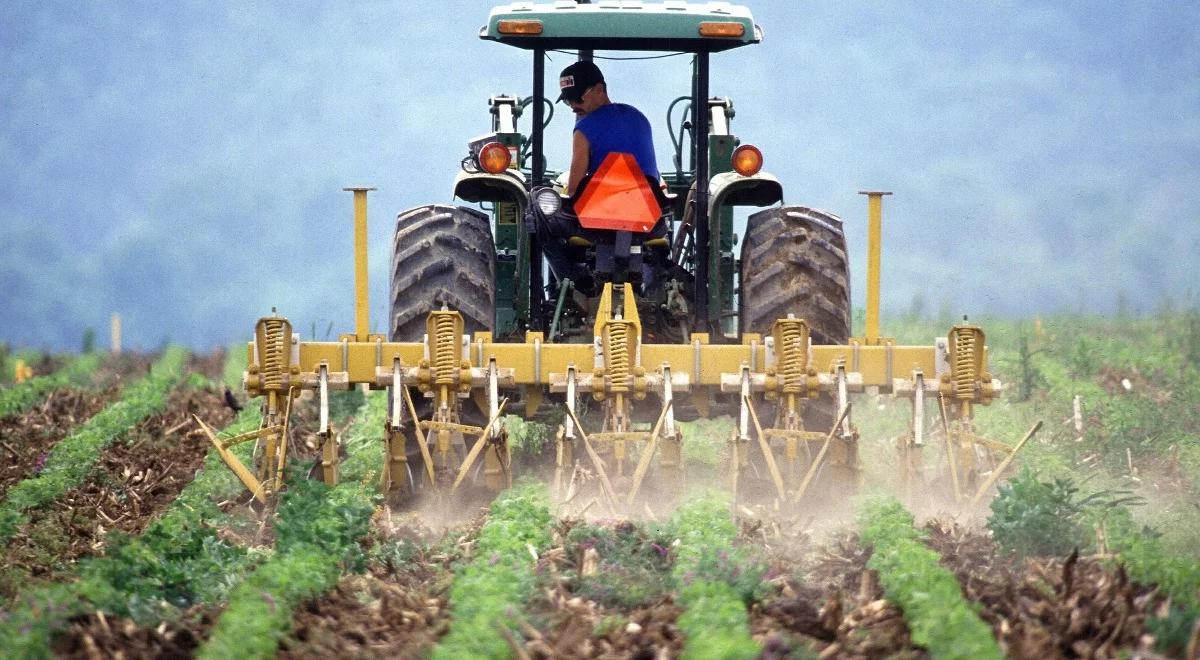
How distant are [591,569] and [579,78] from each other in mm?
3521

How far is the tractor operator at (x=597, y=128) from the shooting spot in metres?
10.0

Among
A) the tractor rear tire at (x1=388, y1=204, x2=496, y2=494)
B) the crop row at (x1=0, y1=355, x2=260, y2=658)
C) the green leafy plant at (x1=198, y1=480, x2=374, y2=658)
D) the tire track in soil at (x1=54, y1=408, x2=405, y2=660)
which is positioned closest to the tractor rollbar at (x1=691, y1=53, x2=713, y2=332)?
the tractor rear tire at (x1=388, y1=204, x2=496, y2=494)

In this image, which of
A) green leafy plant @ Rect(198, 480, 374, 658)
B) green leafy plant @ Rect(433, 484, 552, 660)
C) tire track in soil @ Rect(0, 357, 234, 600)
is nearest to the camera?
green leafy plant @ Rect(433, 484, 552, 660)

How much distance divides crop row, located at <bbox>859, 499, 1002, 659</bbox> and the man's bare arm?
269 cm

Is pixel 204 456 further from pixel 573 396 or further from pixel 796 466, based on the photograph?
pixel 796 466

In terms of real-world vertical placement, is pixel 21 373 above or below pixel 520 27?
below

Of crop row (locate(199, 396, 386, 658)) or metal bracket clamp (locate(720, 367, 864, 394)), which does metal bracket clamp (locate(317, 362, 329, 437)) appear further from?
metal bracket clamp (locate(720, 367, 864, 394))

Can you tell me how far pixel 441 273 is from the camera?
395 inches

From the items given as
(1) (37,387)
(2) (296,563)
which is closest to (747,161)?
(2) (296,563)

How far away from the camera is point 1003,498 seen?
7.80m

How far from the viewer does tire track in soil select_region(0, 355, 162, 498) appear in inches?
474

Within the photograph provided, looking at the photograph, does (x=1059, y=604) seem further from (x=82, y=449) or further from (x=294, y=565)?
(x=82, y=449)

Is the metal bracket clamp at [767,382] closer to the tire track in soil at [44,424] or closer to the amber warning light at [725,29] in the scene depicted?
the amber warning light at [725,29]

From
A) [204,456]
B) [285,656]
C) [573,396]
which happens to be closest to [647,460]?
[573,396]
